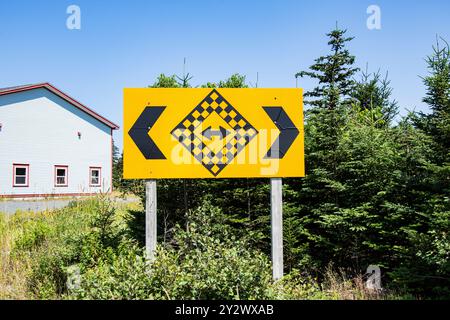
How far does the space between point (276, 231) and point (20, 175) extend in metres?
23.0

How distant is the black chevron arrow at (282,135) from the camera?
457cm

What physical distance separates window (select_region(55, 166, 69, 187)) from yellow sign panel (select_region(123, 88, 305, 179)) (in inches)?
875

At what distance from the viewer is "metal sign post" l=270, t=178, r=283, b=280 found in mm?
4559

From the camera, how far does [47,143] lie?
2231cm

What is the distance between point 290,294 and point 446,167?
10.3 feet

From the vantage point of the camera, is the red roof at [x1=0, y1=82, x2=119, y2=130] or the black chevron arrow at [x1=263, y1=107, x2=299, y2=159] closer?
the black chevron arrow at [x1=263, y1=107, x2=299, y2=159]

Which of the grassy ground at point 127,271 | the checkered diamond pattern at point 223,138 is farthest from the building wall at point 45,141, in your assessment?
the checkered diamond pattern at point 223,138

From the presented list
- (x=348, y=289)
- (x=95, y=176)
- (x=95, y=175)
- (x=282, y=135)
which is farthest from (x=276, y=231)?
(x=95, y=175)

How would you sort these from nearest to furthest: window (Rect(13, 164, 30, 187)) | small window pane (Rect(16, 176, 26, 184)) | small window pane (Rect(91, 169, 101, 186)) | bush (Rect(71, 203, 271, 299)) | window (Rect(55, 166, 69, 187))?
1. bush (Rect(71, 203, 271, 299))
2. window (Rect(13, 164, 30, 187))
3. small window pane (Rect(16, 176, 26, 184))
4. window (Rect(55, 166, 69, 187))
5. small window pane (Rect(91, 169, 101, 186))

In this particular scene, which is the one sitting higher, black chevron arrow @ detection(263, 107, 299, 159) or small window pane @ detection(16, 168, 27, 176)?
small window pane @ detection(16, 168, 27, 176)

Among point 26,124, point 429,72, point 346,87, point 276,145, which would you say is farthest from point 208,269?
point 26,124

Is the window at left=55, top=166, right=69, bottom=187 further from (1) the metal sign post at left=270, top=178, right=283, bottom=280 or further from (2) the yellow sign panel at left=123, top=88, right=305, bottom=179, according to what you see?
(1) the metal sign post at left=270, top=178, right=283, bottom=280

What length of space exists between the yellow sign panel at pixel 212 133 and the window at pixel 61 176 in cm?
2223

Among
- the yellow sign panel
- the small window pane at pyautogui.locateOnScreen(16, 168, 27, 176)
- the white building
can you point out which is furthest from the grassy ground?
the small window pane at pyautogui.locateOnScreen(16, 168, 27, 176)
